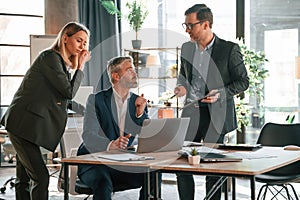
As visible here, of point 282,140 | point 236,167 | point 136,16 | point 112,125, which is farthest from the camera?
point 136,16

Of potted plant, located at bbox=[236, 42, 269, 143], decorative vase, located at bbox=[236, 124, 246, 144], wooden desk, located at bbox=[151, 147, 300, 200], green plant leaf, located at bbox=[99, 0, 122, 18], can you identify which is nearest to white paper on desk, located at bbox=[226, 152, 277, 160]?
wooden desk, located at bbox=[151, 147, 300, 200]

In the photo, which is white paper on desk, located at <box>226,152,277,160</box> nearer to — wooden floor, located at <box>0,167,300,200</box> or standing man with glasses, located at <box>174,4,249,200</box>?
standing man with glasses, located at <box>174,4,249,200</box>

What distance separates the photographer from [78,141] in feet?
15.3

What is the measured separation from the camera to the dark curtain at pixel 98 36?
718 centimetres

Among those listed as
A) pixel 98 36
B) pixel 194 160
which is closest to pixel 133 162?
pixel 194 160

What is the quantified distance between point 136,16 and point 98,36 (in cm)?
81

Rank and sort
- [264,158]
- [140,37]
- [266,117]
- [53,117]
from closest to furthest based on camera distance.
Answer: [264,158] → [53,117] → [266,117] → [140,37]

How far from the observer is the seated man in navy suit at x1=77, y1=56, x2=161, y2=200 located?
10.8 feet

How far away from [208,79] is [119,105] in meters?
0.63

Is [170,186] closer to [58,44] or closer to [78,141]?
[78,141]

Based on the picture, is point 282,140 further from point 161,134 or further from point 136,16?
point 136,16

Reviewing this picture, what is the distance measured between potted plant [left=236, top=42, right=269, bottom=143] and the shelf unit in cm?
88

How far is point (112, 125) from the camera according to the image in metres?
3.44

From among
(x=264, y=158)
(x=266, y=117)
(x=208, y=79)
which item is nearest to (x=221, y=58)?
(x=208, y=79)
